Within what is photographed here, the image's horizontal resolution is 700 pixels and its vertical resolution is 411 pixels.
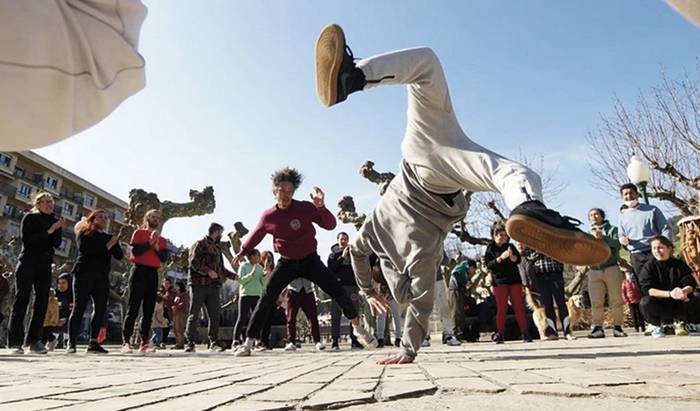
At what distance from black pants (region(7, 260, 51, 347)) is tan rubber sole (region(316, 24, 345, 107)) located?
4709 mm

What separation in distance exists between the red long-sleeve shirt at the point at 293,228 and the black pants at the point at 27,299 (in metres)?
2.48

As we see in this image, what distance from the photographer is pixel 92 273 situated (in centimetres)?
622

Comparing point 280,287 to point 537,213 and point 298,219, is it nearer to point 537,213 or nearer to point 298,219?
point 298,219

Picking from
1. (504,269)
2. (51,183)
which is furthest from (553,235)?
(51,183)

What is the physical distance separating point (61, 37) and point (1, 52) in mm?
123

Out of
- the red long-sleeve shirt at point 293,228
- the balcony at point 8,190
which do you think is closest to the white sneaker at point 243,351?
the red long-sleeve shirt at point 293,228

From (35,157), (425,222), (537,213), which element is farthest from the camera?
(35,157)

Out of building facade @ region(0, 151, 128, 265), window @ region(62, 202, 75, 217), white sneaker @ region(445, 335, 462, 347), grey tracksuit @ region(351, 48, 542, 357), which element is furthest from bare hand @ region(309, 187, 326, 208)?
window @ region(62, 202, 75, 217)

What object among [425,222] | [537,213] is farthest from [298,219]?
[537,213]

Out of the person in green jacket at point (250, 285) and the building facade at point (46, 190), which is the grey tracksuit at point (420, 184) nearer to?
the person in green jacket at point (250, 285)

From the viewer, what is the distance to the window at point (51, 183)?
6224cm

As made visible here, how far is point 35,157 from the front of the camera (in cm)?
5903

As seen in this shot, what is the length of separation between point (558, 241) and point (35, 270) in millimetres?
6032

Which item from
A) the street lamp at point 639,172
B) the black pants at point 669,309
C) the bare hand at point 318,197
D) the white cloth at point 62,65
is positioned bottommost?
the black pants at point 669,309
